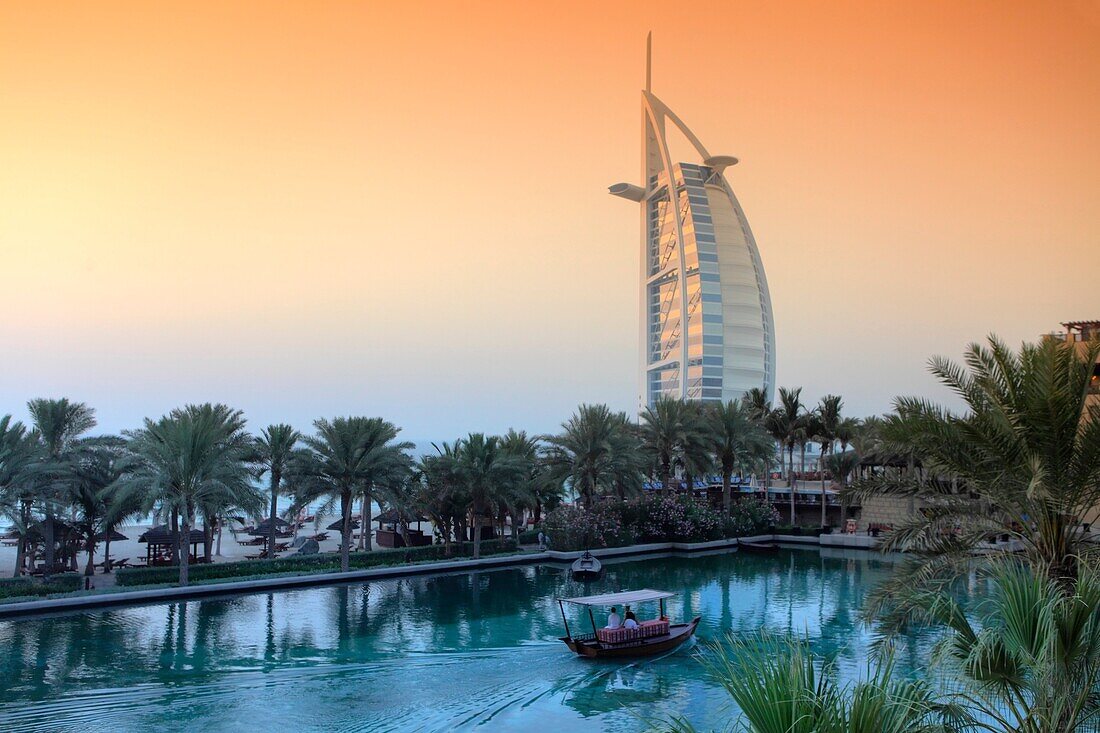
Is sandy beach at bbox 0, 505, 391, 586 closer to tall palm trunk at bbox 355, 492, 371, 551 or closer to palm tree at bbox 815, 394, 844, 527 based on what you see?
tall palm trunk at bbox 355, 492, 371, 551

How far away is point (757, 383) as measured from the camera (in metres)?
115

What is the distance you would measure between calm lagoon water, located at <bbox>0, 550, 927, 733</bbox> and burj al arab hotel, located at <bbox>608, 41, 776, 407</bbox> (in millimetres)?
81726

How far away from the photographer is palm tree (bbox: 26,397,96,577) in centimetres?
2998

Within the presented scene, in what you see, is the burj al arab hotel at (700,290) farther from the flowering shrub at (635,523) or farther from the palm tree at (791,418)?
the flowering shrub at (635,523)

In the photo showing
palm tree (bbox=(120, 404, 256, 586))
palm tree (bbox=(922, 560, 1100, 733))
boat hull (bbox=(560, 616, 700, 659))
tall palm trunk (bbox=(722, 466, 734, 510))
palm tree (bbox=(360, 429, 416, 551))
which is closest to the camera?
palm tree (bbox=(922, 560, 1100, 733))

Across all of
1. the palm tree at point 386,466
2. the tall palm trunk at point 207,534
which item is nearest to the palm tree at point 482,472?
the palm tree at point 386,466

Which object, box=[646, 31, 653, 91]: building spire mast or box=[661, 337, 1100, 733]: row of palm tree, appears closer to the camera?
box=[661, 337, 1100, 733]: row of palm tree

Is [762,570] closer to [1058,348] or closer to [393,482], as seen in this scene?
[393,482]

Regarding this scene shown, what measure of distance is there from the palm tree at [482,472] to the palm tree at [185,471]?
31.8 feet

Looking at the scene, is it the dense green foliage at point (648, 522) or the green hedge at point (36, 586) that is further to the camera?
the dense green foliage at point (648, 522)

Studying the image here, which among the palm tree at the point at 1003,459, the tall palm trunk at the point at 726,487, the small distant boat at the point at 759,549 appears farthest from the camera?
the tall palm trunk at the point at 726,487

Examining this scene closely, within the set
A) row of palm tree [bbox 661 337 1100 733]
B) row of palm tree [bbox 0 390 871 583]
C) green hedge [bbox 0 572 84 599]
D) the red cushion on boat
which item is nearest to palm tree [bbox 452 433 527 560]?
row of palm tree [bbox 0 390 871 583]

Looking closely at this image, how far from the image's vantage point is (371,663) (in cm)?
2094

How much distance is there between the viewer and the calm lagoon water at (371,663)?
17.0 metres
